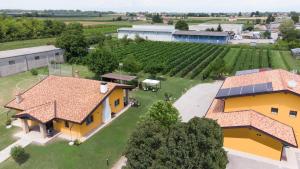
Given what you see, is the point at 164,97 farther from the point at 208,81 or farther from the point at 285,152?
the point at 285,152

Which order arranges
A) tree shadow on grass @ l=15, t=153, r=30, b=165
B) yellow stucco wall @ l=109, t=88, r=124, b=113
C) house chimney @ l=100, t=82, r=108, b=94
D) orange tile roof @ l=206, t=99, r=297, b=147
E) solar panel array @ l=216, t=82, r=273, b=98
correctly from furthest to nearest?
yellow stucco wall @ l=109, t=88, r=124, b=113, house chimney @ l=100, t=82, r=108, b=94, solar panel array @ l=216, t=82, r=273, b=98, tree shadow on grass @ l=15, t=153, r=30, b=165, orange tile roof @ l=206, t=99, r=297, b=147

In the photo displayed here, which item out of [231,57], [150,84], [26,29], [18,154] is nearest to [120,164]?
[18,154]

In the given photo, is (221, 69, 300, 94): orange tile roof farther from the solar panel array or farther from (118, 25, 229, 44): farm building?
(118, 25, 229, 44): farm building

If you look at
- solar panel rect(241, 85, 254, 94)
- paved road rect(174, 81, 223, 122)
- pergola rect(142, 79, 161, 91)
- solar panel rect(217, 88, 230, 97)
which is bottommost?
paved road rect(174, 81, 223, 122)

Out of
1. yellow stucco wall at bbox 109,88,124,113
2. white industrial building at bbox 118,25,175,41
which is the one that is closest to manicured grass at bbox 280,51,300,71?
yellow stucco wall at bbox 109,88,124,113

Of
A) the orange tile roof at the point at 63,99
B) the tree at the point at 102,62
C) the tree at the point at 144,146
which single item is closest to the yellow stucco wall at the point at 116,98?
the orange tile roof at the point at 63,99

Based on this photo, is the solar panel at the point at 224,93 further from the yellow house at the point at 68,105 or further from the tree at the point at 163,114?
the yellow house at the point at 68,105
